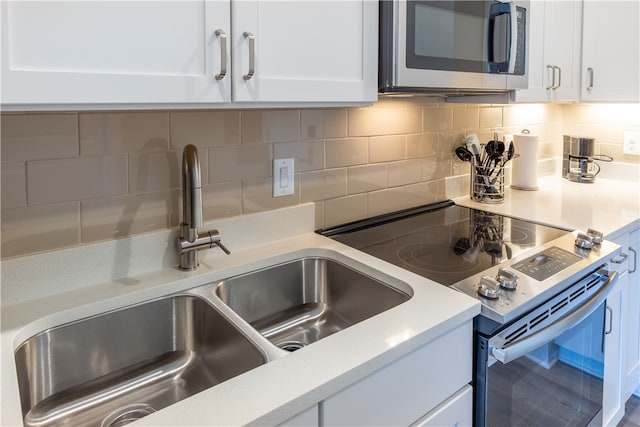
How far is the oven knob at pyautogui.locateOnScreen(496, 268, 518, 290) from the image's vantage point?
41.8 inches

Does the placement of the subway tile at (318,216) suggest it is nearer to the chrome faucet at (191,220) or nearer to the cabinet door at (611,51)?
the chrome faucet at (191,220)

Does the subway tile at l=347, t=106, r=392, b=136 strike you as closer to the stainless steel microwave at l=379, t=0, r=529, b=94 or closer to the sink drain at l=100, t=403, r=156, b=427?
the stainless steel microwave at l=379, t=0, r=529, b=94

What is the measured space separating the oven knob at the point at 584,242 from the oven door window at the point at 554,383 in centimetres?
22

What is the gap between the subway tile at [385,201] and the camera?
1.61 meters

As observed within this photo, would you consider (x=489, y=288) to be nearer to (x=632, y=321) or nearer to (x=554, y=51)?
(x=632, y=321)

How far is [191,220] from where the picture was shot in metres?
1.08

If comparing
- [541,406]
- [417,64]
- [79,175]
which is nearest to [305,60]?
[417,64]

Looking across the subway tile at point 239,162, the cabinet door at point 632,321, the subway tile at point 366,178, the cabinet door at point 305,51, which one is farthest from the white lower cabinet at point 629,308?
the subway tile at point 239,162

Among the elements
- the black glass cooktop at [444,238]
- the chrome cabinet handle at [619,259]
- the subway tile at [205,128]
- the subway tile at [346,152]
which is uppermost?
the subway tile at [205,128]

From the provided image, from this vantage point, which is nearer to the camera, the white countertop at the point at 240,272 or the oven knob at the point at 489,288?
the white countertop at the point at 240,272

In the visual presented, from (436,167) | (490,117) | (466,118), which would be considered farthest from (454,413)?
(490,117)

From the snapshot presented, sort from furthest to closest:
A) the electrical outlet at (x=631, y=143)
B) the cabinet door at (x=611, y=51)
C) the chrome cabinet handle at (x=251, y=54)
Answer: the electrical outlet at (x=631, y=143) < the cabinet door at (x=611, y=51) < the chrome cabinet handle at (x=251, y=54)

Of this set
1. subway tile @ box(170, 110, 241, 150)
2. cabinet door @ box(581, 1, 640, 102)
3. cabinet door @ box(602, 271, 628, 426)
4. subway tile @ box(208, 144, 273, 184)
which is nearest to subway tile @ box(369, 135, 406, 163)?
subway tile @ box(208, 144, 273, 184)

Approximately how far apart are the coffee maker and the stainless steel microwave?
0.98 meters
